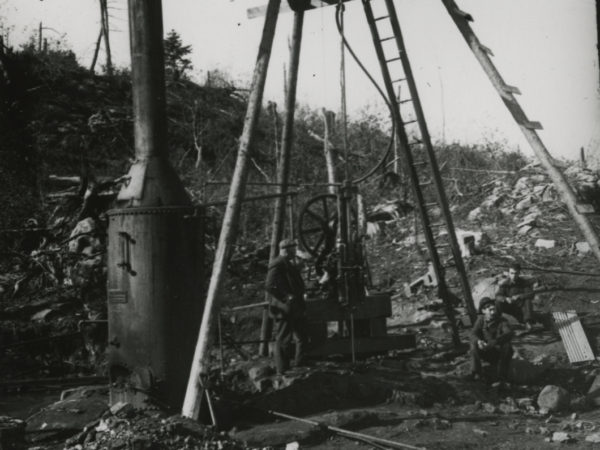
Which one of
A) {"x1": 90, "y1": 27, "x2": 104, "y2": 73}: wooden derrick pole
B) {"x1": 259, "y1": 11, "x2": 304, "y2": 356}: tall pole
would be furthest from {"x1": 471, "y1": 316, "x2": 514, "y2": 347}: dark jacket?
{"x1": 90, "y1": 27, "x2": 104, "y2": 73}: wooden derrick pole

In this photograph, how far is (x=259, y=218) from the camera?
21.0 m

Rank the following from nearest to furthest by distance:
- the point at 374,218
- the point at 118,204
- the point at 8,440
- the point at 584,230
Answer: the point at 8,440 < the point at 584,230 < the point at 118,204 < the point at 374,218

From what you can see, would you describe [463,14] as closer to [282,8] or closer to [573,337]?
[282,8]

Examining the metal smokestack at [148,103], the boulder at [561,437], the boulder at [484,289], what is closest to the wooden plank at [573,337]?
the boulder at [484,289]

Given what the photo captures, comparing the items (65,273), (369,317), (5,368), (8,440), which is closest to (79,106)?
(65,273)

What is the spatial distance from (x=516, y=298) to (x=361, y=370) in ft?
13.7

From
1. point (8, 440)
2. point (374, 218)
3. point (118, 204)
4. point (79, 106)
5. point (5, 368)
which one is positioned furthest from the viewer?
point (79, 106)

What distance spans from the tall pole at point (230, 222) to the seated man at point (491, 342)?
398cm

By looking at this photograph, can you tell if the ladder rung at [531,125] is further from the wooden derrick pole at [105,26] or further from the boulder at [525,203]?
the wooden derrick pole at [105,26]

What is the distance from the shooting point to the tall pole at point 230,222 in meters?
6.34

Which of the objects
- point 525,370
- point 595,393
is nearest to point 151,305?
point 525,370

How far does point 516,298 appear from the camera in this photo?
447 inches

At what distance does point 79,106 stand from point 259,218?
890 cm

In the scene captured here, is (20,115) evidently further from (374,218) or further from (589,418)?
(589,418)
